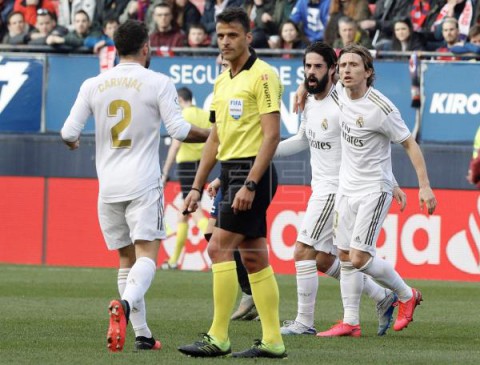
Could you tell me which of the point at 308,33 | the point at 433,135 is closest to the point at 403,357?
the point at 433,135

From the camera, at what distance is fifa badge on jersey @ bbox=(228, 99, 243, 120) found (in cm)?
875

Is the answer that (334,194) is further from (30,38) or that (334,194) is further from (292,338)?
(30,38)

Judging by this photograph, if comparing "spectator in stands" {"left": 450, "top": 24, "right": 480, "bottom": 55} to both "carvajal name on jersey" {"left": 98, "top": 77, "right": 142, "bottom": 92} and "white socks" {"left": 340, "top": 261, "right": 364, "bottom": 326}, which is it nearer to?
"white socks" {"left": 340, "top": 261, "right": 364, "bottom": 326}

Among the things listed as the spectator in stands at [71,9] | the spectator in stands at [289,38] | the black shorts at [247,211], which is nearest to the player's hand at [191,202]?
the black shorts at [247,211]

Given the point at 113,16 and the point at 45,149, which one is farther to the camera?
the point at 113,16

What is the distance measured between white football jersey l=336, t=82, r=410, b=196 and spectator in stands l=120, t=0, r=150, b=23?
11.6m

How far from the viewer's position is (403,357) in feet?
30.2

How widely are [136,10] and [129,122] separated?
42.5 ft

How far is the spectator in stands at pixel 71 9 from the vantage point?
870 inches

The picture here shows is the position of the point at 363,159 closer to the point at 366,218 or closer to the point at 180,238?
the point at 366,218

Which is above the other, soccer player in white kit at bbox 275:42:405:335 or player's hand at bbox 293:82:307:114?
player's hand at bbox 293:82:307:114

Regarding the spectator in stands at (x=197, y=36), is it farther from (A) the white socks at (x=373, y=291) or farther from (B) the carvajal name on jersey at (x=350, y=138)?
(B) the carvajal name on jersey at (x=350, y=138)

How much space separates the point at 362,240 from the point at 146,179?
203cm

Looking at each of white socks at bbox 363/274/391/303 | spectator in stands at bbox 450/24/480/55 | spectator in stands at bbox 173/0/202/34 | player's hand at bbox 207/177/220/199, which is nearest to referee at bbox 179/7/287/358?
player's hand at bbox 207/177/220/199
